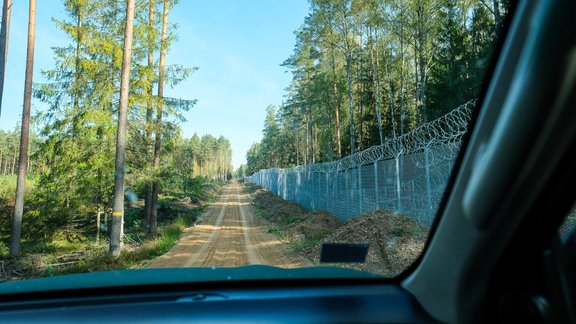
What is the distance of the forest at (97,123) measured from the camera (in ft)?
55.8

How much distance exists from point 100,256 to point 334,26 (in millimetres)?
23525

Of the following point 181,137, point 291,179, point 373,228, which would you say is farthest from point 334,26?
point 373,228

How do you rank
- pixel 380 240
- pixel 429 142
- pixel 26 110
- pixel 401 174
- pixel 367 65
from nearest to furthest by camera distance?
pixel 429 142
pixel 380 240
pixel 401 174
pixel 26 110
pixel 367 65

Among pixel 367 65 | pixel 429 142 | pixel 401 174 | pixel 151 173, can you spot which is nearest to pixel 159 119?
pixel 151 173

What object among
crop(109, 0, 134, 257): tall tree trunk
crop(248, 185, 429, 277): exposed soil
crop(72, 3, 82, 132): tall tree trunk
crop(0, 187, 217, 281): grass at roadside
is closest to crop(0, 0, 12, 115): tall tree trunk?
crop(72, 3, 82, 132): tall tree trunk

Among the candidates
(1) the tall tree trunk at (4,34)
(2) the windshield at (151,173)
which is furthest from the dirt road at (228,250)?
(1) the tall tree trunk at (4,34)

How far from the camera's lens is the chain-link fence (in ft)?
28.2

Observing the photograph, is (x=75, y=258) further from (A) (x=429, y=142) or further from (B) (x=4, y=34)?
(A) (x=429, y=142)

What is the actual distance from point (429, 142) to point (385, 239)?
2.57m

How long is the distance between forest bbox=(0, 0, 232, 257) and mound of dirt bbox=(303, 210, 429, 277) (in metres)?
8.11

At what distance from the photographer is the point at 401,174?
12.3m

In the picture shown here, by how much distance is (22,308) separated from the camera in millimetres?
2088

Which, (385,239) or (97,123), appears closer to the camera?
(385,239)

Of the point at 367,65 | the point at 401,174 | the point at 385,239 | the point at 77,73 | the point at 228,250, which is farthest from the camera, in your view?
the point at 367,65
